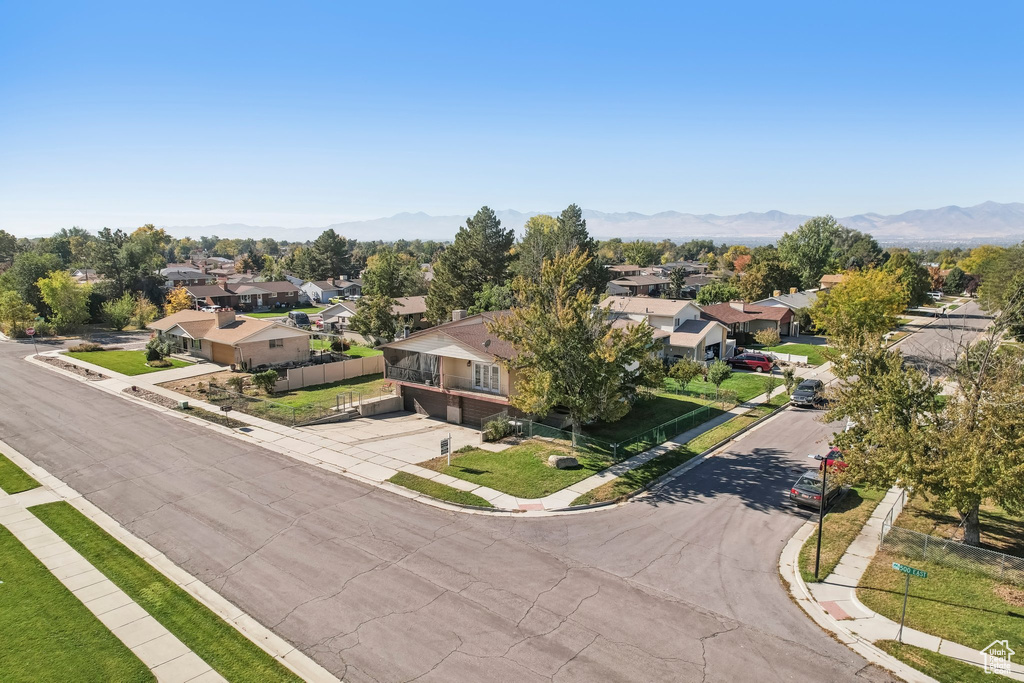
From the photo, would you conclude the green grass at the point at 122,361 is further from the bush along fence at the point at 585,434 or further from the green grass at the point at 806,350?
the green grass at the point at 806,350

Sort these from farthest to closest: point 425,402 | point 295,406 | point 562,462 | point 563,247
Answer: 1. point 563,247
2. point 295,406
3. point 425,402
4. point 562,462

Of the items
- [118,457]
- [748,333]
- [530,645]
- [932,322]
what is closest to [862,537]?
[530,645]

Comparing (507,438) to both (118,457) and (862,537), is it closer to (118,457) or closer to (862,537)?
(862,537)

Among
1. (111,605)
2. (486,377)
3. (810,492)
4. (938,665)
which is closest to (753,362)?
(486,377)

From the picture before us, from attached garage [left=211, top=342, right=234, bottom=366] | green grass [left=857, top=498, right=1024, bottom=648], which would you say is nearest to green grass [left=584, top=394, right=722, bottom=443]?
green grass [left=857, top=498, right=1024, bottom=648]

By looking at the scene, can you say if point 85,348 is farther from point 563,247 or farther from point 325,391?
point 563,247

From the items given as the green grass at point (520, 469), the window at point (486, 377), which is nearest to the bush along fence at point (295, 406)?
the window at point (486, 377)
